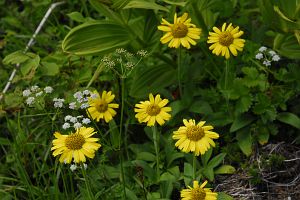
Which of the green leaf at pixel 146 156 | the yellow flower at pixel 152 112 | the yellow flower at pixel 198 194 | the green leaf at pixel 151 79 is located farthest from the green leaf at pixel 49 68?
the yellow flower at pixel 198 194

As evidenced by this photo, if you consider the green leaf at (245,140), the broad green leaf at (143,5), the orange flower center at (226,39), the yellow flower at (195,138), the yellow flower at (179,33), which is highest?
the broad green leaf at (143,5)

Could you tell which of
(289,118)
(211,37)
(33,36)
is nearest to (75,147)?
(211,37)

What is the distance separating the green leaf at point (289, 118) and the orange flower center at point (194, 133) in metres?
0.55

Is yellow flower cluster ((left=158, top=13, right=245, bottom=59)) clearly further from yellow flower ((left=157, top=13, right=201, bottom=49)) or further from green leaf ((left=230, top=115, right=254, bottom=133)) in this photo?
green leaf ((left=230, top=115, right=254, bottom=133))

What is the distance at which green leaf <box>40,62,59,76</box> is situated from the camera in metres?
2.37

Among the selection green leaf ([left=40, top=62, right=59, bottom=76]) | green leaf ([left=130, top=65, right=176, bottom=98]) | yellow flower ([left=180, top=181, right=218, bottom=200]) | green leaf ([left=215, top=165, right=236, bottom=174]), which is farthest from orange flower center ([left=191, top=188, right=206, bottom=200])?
green leaf ([left=40, top=62, right=59, bottom=76])

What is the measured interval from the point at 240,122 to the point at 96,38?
0.68m

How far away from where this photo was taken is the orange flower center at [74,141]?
1697 millimetres

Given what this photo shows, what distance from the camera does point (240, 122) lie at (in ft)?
7.28

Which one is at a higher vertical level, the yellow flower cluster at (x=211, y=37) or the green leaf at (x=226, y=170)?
the yellow flower cluster at (x=211, y=37)

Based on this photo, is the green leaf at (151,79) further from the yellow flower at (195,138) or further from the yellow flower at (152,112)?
the yellow flower at (195,138)

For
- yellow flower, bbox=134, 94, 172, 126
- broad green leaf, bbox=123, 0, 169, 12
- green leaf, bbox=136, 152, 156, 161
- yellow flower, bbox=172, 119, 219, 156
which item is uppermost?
broad green leaf, bbox=123, 0, 169, 12

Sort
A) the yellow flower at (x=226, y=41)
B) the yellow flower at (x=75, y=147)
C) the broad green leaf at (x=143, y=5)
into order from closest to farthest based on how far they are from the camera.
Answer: the yellow flower at (x=75, y=147), the yellow flower at (x=226, y=41), the broad green leaf at (x=143, y=5)

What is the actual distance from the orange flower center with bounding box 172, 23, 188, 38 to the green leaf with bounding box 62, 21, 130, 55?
36cm
